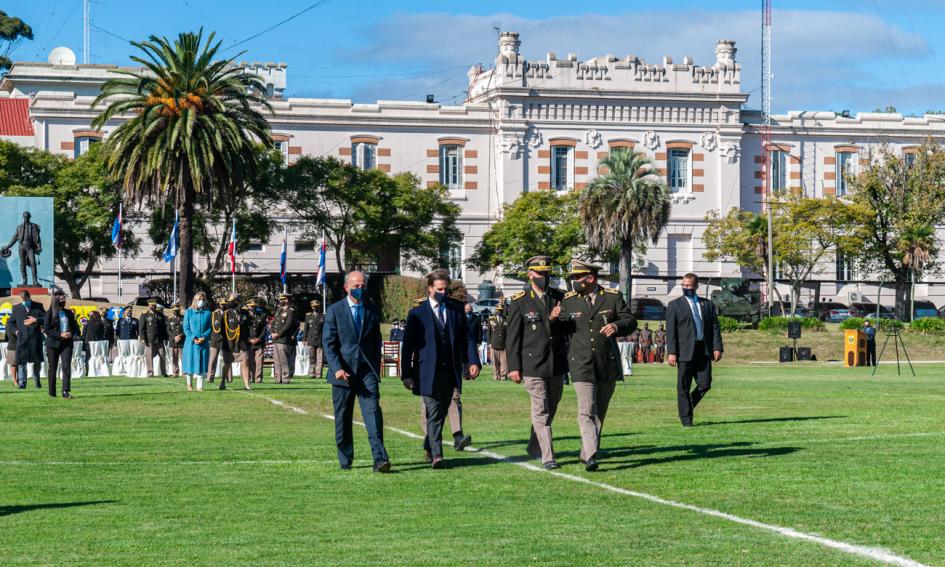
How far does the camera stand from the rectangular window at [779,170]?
85.9 meters

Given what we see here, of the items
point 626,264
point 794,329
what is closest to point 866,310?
point 626,264

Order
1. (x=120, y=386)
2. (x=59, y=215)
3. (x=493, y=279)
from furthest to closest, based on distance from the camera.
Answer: (x=493, y=279), (x=59, y=215), (x=120, y=386)

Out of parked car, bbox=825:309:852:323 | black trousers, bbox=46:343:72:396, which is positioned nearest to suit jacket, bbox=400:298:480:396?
black trousers, bbox=46:343:72:396

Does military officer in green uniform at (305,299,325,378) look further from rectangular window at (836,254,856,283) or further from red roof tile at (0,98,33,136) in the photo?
rectangular window at (836,254,856,283)

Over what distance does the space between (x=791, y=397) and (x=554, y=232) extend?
5036 cm

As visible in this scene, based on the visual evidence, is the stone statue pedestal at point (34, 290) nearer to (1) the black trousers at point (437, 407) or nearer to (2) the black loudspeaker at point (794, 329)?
(2) the black loudspeaker at point (794, 329)

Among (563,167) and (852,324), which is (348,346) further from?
(563,167)

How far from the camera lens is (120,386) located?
1247 inches

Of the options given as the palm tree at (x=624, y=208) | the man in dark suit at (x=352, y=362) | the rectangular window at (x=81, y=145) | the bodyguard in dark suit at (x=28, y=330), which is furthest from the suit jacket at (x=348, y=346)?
the rectangular window at (x=81, y=145)

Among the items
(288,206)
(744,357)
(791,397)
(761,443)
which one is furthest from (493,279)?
(761,443)

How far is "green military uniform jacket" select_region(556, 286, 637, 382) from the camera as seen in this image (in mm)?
14266

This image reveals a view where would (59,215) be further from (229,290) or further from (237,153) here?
(237,153)

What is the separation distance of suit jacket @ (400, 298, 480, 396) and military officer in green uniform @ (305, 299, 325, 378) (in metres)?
20.5

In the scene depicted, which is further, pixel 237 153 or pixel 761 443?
pixel 237 153
